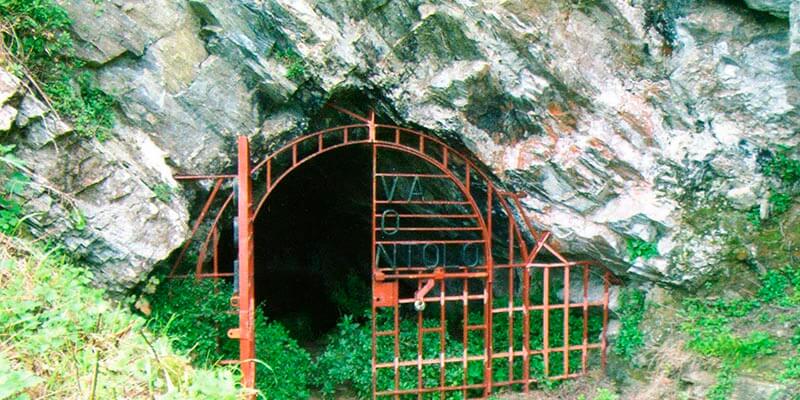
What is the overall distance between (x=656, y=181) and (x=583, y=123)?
88 cm

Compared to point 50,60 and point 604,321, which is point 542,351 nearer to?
point 604,321

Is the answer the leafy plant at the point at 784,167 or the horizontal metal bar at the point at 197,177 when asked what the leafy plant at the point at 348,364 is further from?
the leafy plant at the point at 784,167

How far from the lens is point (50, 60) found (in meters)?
5.25

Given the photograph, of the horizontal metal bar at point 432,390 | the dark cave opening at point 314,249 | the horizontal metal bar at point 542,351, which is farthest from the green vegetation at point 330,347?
the dark cave opening at point 314,249

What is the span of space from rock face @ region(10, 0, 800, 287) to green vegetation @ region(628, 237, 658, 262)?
7 cm

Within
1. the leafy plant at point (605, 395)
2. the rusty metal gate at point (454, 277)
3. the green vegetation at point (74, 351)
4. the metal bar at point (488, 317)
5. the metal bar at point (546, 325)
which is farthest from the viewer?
the metal bar at point (546, 325)

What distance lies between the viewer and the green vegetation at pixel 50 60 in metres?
5.06

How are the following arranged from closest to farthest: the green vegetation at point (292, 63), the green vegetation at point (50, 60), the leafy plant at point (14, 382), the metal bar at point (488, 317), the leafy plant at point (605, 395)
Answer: the leafy plant at point (14, 382) < the green vegetation at point (50, 60) < the green vegetation at point (292, 63) < the leafy plant at point (605, 395) < the metal bar at point (488, 317)

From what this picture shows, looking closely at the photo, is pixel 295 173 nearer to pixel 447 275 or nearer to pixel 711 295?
pixel 447 275

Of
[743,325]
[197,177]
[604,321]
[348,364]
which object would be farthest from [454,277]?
[743,325]

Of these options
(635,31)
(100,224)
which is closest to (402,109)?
(635,31)

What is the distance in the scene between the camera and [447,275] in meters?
6.20

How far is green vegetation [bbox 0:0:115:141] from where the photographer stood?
5.06m

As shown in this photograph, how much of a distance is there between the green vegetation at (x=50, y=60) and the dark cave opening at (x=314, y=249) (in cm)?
379
